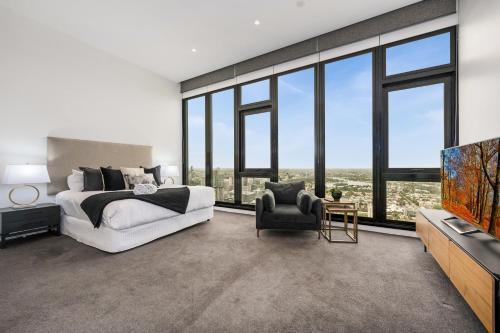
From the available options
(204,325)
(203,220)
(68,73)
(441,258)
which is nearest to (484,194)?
(441,258)

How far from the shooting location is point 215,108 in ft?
16.5

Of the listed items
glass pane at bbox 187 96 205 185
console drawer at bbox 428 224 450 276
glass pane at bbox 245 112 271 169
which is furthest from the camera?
glass pane at bbox 187 96 205 185

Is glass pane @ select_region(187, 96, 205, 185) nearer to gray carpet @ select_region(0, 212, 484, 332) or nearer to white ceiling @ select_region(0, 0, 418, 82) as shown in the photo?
white ceiling @ select_region(0, 0, 418, 82)

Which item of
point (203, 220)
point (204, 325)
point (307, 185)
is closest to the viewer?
point (204, 325)

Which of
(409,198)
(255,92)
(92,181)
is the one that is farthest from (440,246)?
(92,181)

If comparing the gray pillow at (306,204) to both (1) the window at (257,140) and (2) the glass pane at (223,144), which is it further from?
(2) the glass pane at (223,144)

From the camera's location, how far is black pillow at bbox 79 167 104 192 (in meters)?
3.19

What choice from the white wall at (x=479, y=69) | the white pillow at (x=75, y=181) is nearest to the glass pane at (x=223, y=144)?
the white pillow at (x=75, y=181)

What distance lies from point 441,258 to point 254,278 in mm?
1620

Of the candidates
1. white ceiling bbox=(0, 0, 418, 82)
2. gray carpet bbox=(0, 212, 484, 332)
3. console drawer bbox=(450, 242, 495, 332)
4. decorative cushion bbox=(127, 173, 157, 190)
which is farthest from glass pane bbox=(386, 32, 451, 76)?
decorative cushion bbox=(127, 173, 157, 190)

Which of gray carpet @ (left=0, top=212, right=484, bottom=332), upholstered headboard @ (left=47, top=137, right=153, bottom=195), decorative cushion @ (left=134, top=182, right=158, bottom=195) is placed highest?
upholstered headboard @ (left=47, top=137, right=153, bottom=195)

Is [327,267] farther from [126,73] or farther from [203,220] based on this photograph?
[126,73]

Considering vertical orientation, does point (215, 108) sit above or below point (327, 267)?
above

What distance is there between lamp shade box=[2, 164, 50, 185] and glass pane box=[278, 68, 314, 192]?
12.2 feet
